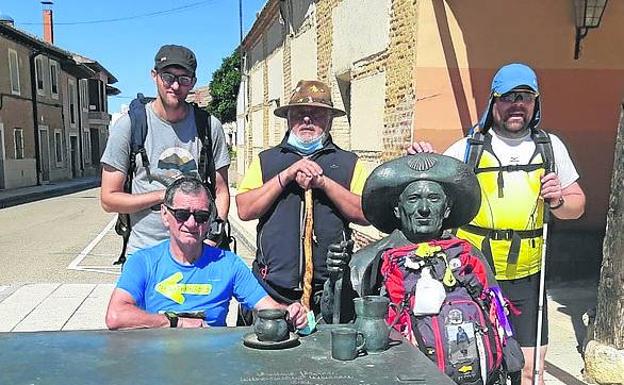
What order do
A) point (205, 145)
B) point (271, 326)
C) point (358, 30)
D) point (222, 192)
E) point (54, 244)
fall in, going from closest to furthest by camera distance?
point (271, 326), point (205, 145), point (222, 192), point (358, 30), point (54, 244)

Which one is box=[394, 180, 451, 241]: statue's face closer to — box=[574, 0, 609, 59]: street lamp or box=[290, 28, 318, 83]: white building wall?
box=[574, 0, 609, 59]: street lamp

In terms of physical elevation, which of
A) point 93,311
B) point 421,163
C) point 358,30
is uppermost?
point 358,30

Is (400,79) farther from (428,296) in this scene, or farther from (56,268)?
(56,268)

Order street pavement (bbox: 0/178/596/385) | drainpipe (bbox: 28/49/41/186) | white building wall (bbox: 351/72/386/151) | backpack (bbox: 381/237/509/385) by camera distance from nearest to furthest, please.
A: backpack (bbox: 381/237/509/385) < street pavement (bbox: 0/178/596/385) < white building wall (bbox: 351/72/386/151) < drainpipe (bbox: 28/49/41/186)

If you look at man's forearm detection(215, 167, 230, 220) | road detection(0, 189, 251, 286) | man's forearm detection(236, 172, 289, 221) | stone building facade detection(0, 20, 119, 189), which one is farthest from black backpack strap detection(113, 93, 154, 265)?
stone building facade detection(0, 20, 119, 189)

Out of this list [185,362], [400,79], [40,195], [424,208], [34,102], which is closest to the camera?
[185,362]

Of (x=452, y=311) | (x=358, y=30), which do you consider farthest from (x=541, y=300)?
(x=358, y=30)

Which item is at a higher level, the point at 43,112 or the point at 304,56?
the point at 304,56

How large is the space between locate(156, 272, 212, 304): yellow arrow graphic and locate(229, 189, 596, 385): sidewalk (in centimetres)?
254

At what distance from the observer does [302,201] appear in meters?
2.79

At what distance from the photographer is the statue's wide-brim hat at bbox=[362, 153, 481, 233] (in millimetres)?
2420

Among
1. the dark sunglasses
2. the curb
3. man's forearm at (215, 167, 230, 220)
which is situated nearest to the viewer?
the dark sunglasses

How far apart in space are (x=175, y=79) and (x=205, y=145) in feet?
1.17

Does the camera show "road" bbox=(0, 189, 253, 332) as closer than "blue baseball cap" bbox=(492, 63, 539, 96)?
No
